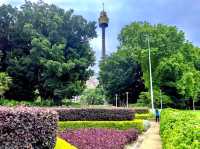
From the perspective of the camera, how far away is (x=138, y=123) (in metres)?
27.5

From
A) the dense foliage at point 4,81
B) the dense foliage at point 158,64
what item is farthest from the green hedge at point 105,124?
the dense foliage at point 158,64

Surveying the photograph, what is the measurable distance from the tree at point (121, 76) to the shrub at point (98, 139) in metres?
45.2

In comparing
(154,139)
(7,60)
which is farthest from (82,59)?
(154,139)

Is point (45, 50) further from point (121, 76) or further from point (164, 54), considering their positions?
point (121, 76)

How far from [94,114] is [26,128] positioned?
18558 mm

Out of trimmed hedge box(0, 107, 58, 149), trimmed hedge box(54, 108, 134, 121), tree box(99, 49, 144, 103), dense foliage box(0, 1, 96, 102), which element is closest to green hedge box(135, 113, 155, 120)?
dense foliage box(0, 1, 96, 102)

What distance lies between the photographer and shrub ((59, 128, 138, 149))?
17500mm

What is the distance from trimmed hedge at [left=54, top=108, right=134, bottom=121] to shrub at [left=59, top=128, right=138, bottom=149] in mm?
5289

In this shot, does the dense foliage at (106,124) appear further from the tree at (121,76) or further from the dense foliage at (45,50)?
the tree at (121,76)

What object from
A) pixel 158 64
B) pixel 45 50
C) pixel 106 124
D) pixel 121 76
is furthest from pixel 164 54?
pixel 106 124

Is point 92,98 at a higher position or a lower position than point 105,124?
higher

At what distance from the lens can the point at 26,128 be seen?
9727mm

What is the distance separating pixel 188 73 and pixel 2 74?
2585 cm

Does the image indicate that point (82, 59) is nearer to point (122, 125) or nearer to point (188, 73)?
point (188, 73)
